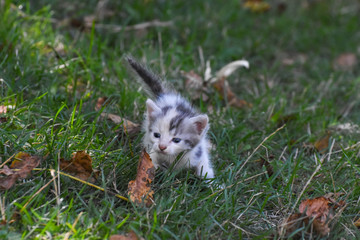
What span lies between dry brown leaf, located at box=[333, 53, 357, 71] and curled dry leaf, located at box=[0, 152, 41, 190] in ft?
15.2

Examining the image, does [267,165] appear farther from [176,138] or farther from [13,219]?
[13,219]

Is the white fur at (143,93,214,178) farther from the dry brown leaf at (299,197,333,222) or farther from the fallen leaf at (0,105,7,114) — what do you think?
the fallen leaf at (0,105,7,114)

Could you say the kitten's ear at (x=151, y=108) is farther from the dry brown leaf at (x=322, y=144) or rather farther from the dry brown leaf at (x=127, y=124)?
the dry brown leaf at (x=322, y=144)

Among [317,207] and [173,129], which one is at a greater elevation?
[173,129]

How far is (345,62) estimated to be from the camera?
20.9ft

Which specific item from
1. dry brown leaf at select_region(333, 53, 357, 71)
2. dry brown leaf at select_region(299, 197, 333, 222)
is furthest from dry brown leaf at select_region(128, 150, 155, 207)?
dry brown leaf at select_region(333, 53, 357, 71)

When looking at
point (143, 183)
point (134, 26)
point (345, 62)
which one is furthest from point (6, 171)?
point (345, 62)

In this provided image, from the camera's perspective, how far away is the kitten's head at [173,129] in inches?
135

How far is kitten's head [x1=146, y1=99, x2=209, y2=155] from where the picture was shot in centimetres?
344

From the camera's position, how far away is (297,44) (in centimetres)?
660

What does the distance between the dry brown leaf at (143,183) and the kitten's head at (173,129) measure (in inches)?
8.6

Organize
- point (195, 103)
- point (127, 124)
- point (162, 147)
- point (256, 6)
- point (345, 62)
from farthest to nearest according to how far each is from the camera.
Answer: point (256, 6)
point (345, 62)
point (195, 103)
point (127, 124)
point (162, 147)

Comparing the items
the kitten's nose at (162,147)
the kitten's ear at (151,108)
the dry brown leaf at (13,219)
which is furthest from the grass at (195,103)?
the kitten's ear at (151,108)

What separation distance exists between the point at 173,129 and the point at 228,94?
5.13 feet
